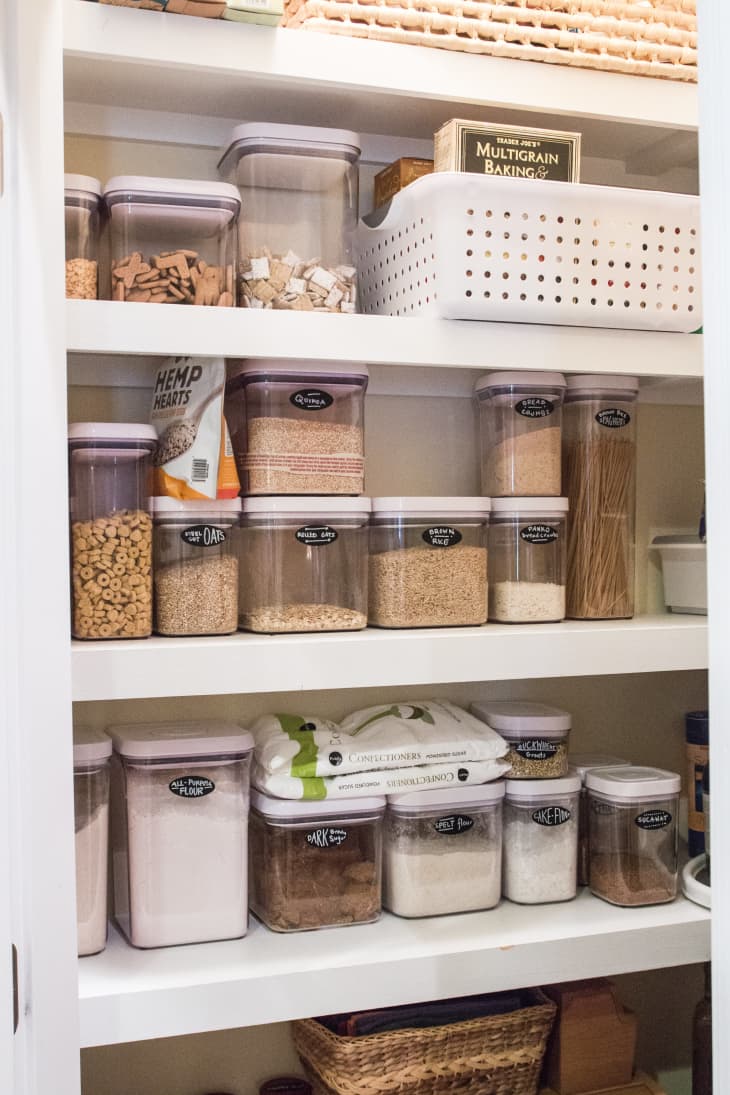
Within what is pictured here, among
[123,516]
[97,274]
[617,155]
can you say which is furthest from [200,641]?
[617,155]

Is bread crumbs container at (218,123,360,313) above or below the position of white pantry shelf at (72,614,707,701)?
above

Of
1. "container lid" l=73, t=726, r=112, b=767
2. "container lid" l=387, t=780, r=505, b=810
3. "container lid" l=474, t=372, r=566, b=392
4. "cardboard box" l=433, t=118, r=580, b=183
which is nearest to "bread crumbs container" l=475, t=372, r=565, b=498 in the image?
"container lid" l=474, t=372, r=566, b=392

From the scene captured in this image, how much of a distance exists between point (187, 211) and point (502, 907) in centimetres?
98

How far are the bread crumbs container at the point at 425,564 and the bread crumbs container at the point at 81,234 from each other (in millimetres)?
446

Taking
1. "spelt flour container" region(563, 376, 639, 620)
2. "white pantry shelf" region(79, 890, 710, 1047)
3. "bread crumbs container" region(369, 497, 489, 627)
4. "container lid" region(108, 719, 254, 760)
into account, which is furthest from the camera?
"spelt flour container" region(563, 376, 639, 620)

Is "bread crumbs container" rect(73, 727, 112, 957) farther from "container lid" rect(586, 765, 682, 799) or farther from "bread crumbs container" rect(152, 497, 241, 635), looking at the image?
"container lid" rect(586, 765, 682, 799)

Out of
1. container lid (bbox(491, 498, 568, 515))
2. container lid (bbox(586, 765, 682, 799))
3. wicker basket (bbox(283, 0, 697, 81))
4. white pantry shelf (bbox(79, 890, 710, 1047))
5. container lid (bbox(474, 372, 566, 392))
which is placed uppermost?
wicker basket (bbox(283, 0, 697, 81))

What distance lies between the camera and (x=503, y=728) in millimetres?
1561

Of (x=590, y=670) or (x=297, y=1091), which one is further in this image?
(x=297, y=1091)

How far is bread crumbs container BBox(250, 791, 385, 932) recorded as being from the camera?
1.39m

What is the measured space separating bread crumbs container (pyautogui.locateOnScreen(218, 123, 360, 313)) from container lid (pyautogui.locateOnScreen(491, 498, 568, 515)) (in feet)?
1.10

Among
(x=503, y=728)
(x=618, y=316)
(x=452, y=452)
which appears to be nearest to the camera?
(x=618, y=316)

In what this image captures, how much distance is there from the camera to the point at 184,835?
4.43 ft

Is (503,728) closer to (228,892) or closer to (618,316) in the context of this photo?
(228,892)
